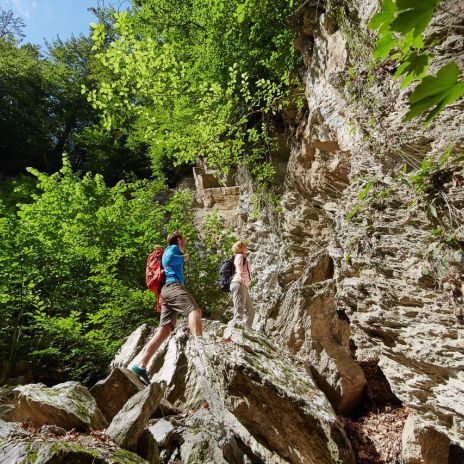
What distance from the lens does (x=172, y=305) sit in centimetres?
499

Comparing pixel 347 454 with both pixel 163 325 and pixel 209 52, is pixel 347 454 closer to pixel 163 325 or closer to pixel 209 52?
pixel 163 325

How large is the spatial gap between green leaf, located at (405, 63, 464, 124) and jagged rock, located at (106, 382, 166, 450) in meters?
3.51

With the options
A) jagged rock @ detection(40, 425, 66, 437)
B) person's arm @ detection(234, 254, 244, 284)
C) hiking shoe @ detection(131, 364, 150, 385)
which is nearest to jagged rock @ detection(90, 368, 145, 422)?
hiking shoe @ detection(131, 364, 150, 385)

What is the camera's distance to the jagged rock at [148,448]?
3279 millimetres

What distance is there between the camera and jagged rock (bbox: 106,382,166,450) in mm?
3217

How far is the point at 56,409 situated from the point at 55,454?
1162 mm

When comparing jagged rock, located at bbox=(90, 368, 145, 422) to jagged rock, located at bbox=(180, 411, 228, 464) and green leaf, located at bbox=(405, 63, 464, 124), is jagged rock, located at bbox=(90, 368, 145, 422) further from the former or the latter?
green leaf, located at bbox=(405, 63, 464, 124)

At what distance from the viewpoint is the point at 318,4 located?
657cm

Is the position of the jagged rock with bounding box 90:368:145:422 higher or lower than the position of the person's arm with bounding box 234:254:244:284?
lower

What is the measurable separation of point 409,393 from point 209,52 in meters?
9.38

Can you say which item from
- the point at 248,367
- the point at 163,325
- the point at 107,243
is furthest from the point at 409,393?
the point at 107,243

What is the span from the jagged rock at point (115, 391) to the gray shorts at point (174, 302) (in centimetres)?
84

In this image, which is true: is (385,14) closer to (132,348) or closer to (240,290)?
(240,290)

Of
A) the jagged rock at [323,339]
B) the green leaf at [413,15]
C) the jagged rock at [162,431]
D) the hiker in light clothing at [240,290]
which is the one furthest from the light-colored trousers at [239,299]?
the green leaf at [413,15]
